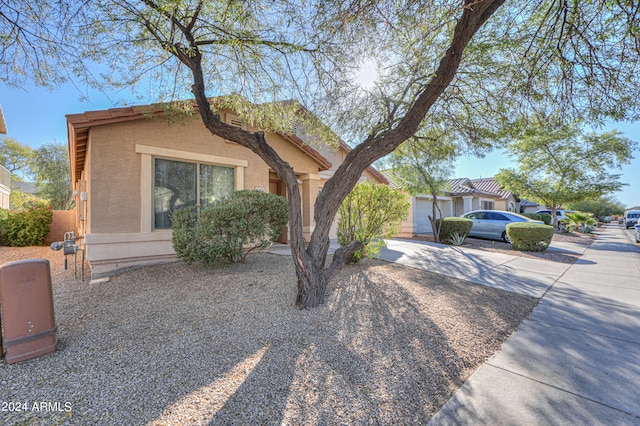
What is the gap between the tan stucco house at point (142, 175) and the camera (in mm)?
5973

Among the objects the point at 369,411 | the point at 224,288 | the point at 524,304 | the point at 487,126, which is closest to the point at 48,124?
the point at 224,288

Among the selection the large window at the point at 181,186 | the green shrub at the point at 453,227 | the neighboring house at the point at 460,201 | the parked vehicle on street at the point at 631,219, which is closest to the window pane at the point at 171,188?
the large window at the point at 181,186

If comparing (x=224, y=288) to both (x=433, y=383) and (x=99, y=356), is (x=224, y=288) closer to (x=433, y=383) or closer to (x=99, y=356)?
(x=99, y=356)

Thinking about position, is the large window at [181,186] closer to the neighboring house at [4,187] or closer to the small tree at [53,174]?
the neighboring house at [4,187]

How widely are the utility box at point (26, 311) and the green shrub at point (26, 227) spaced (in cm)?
1214

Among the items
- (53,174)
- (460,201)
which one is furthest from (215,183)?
(53,174)

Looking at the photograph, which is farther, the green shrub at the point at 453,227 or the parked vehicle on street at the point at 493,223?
the parked vehicle on street at the point at 493,223

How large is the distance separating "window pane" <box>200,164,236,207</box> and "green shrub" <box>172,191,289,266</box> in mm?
1349

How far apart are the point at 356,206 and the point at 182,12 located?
4829mm

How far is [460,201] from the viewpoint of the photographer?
22.5m

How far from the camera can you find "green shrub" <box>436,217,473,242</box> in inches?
458

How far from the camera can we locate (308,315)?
376 cm

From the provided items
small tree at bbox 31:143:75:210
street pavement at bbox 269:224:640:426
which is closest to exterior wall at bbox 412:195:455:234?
street pavement at bbox 269:224:640:426

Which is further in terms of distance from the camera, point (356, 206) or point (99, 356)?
point (356, 206)
